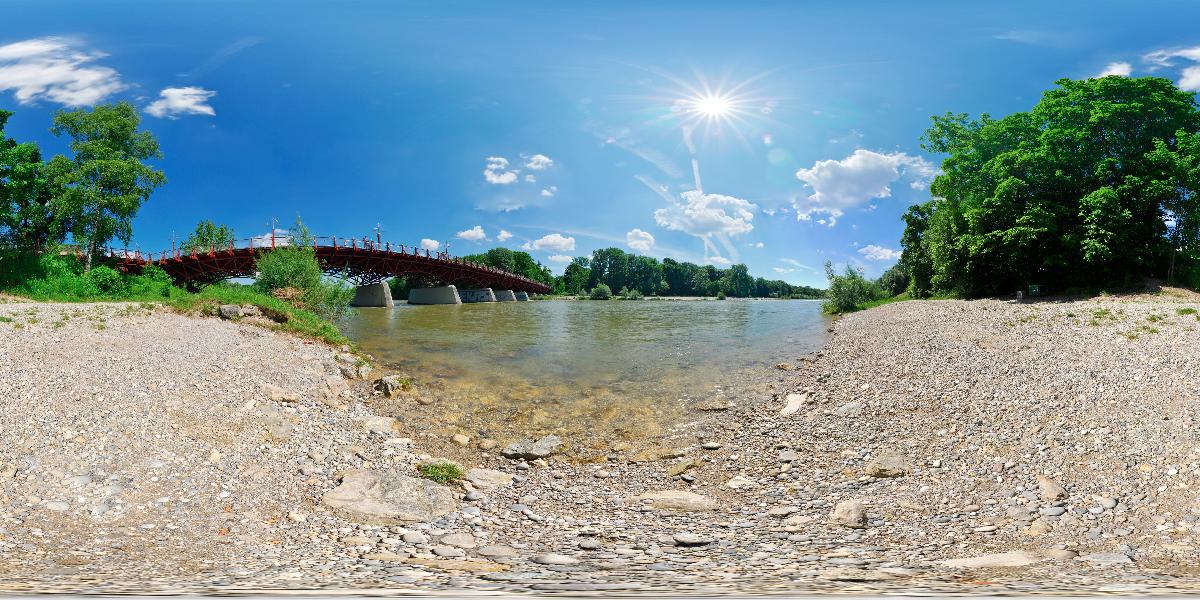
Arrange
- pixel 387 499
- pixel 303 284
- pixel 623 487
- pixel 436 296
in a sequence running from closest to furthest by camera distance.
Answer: pixel 387 499 < pixel 623 487 < pixel 303 284 < pixel 436 296

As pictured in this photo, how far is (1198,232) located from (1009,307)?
1424 cm

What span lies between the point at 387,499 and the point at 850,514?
6641mm

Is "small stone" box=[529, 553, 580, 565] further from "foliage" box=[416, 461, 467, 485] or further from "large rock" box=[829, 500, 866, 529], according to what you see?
"large rock" box=[829, 500, 866, 529]

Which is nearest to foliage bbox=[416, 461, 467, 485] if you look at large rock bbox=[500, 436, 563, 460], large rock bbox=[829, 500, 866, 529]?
large rock bbox=[500, 436, 563, 460]

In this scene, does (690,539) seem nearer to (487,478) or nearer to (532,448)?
(487,478)

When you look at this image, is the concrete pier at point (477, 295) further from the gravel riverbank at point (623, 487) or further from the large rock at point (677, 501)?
the large rock at point (677, 501)

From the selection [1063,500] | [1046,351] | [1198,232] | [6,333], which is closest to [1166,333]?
[1046,351]

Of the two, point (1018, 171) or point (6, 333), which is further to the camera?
point (1018, 171)

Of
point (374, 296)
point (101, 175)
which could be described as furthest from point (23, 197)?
point (374, 296)

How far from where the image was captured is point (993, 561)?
555 cm

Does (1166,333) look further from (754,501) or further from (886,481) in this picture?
(754,501)

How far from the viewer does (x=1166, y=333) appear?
15617mm

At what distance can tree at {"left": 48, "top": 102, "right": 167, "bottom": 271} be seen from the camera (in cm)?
3312

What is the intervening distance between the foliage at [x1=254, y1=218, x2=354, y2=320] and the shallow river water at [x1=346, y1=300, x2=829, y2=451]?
98.9 inches
